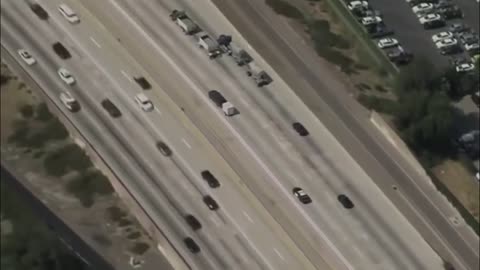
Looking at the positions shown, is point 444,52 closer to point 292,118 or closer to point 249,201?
point 292,118

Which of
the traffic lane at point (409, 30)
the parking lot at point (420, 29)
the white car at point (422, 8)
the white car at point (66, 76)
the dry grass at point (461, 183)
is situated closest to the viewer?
the white car at point (66, 76)

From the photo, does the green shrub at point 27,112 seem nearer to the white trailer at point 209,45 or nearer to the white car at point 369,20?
the white trailer at point 209,45

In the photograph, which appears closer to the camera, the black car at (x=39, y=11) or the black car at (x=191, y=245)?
the black car at (x=191, y=245)

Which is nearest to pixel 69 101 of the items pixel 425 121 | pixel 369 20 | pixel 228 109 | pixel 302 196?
pixel 228 109

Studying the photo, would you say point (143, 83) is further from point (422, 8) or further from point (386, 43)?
point (422, 8)

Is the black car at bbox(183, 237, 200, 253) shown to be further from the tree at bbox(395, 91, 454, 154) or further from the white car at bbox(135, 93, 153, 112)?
the tree at bbox(395, 91, 454, 154)

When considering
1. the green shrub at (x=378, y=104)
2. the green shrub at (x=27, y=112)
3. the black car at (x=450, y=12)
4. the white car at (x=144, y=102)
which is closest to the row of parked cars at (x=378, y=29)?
the green shrub at (x=378, y=104)

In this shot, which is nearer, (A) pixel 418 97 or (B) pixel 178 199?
(B) pixel 178 199

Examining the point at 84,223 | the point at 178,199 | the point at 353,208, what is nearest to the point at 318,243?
the point at 353,208
